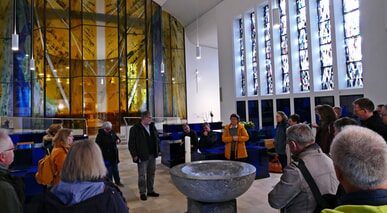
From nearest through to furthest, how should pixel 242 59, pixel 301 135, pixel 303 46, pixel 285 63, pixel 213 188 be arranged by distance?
pixel 301 135 < pixel 213 188 < pixel 303 46 < pixel 285 63 < pixel 242 59

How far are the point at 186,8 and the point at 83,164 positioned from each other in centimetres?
1426

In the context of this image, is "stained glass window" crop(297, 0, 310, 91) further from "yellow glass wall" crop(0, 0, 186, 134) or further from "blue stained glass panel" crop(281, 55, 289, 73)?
"yellow glass wall" crop(0, 0, 186, 134)

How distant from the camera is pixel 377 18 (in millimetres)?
6453

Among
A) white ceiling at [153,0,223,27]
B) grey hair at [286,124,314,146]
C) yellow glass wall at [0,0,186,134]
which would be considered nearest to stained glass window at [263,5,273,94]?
white ceiling at [153,0,223,27]

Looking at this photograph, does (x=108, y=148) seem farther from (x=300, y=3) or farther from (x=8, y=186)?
(x=300, y=3)

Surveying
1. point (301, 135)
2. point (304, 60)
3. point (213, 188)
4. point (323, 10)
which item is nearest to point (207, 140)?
point (213, 188)

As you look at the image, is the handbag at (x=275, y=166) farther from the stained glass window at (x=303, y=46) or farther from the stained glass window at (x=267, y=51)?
the stained glass window at (x=267, y=51)

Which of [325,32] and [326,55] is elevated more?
[325,32]

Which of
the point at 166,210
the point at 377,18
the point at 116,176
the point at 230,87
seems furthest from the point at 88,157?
the point at 230,87

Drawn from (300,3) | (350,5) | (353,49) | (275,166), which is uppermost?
(300,3)

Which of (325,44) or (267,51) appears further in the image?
(267,51)

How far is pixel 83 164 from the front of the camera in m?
1.54

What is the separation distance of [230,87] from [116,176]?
8190 mm

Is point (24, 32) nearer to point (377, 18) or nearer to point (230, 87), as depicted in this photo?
point (230, 87)
